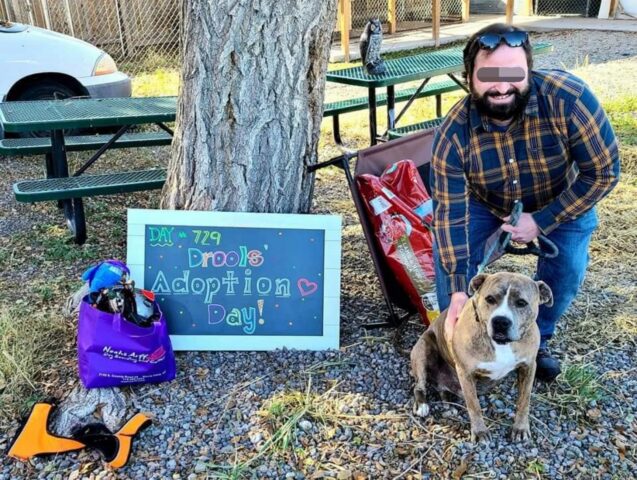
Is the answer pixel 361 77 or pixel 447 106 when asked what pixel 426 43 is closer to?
pixel 447 106

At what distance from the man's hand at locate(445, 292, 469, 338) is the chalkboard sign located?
0.71m

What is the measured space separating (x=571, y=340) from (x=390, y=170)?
4.14 feet

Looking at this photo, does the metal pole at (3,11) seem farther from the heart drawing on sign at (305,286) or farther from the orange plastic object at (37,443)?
the orange plastic object at (37,443)

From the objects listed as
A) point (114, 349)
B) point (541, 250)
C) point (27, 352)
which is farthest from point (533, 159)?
A: point (27, 352)

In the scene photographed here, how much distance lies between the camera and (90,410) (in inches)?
113

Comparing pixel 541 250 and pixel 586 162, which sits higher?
pixel 586 162

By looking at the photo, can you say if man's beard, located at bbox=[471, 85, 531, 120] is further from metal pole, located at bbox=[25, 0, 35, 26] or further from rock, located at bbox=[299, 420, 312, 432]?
metal pole, located at bbox=[25, 0, 35, 26]

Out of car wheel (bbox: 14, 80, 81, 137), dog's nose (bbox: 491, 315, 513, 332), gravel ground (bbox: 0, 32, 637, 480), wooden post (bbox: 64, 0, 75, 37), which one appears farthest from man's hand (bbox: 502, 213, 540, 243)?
wooden post (bbox: 64, 0, 75, 37)

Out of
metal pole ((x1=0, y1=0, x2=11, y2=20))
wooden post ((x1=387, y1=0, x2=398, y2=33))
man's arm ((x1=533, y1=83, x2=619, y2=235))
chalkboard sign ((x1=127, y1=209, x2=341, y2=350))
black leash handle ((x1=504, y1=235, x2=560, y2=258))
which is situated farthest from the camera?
wooden post ((x1=387, y1=0, x2=398, y2=33))

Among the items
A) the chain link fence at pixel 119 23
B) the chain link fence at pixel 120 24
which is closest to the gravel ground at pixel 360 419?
the chain link fence at pixel 120 24

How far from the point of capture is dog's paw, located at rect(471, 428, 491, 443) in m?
2.71

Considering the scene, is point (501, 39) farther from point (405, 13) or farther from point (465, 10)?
point (405, 13)

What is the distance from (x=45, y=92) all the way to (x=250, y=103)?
4.23m

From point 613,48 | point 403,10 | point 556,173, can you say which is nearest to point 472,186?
point 556,173
